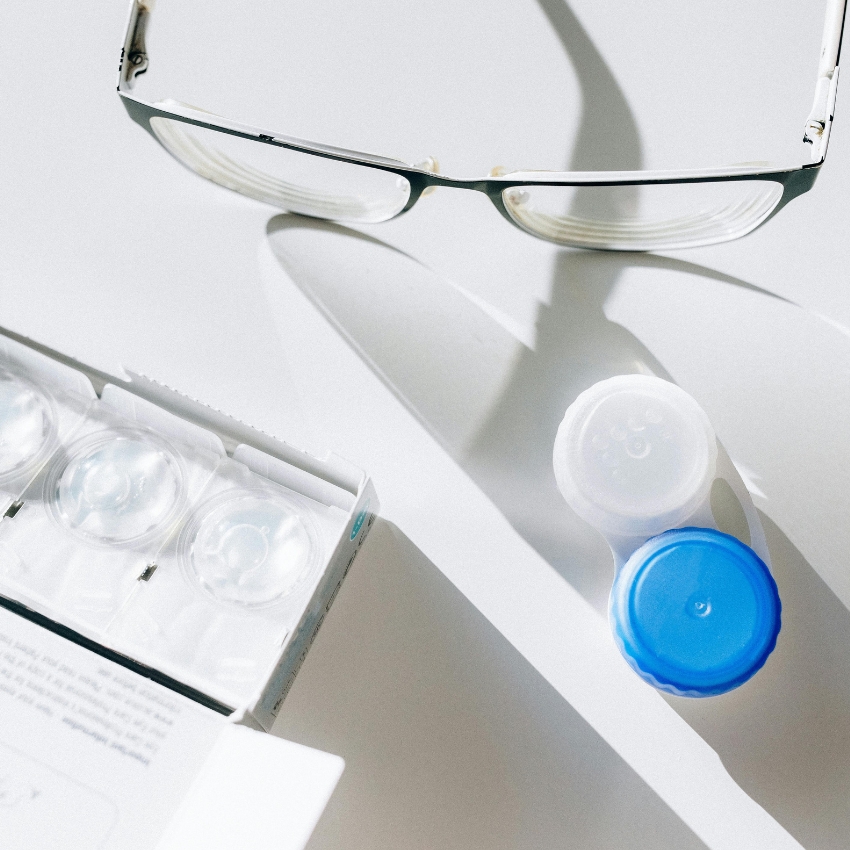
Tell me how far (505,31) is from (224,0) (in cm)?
20

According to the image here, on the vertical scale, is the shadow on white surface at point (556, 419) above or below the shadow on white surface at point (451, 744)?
above

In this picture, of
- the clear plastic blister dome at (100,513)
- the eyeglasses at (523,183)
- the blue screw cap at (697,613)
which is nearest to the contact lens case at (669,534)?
the blue screw cap at (697,613)

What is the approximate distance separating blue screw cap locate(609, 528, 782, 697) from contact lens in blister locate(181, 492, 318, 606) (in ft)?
0.65

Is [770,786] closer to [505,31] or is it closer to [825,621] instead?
[825,621]

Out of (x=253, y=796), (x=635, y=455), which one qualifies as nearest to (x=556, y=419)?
(x=635, y=455)

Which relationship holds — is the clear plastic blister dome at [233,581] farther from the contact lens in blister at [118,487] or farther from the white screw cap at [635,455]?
the white screw cap at [635,455]

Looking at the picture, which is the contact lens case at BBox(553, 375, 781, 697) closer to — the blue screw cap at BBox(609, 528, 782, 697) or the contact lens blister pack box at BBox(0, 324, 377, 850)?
the blue screw cap at BBox(609, 528, 782, 697)

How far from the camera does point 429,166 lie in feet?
1.90

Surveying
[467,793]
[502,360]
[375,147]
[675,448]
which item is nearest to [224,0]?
[375,147]

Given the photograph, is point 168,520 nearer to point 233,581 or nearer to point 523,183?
point 233,581

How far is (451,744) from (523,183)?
354mm

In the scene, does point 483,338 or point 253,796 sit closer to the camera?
point 253,796

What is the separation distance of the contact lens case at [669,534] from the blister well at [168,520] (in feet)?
0.48

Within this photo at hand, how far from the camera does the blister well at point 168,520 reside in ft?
1.67
